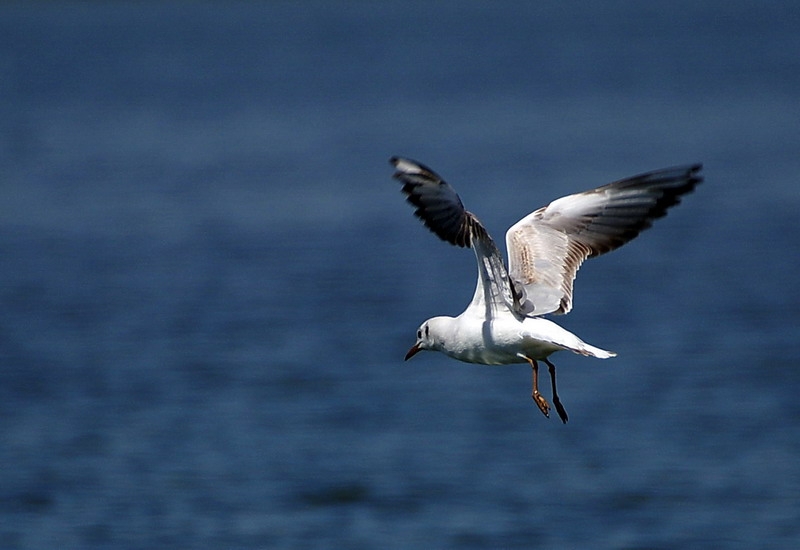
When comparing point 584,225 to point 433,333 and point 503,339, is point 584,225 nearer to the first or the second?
point 433,333

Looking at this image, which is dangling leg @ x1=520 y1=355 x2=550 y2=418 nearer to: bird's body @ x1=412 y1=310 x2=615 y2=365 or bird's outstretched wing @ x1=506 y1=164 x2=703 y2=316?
bird's body @ x1=412 y1=310 x2=615 y2=365

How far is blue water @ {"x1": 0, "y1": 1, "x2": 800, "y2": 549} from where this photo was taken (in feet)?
49.2

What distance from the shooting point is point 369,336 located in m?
21.8

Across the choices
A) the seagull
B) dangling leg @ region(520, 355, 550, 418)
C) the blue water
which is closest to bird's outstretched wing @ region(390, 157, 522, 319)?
the seagull

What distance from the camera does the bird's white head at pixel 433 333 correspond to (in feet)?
30.1

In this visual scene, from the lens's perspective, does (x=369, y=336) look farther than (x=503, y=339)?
Yes

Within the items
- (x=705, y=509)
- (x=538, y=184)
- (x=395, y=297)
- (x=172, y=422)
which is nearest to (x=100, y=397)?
(x=172, y=422)

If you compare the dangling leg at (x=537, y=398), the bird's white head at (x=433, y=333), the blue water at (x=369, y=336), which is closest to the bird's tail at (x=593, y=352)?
the dangling leg at (x=537, y=398)

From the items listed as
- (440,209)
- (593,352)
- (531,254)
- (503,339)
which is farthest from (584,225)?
(593,352)

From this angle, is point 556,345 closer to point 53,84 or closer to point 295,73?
point 53,84

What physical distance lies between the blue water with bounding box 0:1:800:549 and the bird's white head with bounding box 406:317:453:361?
194 inches

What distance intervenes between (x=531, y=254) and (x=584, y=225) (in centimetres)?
53

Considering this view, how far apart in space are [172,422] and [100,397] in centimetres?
174

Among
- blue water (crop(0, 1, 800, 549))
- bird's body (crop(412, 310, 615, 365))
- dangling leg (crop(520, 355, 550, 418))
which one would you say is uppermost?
blue water (crop(0, 1, 800, 549))
